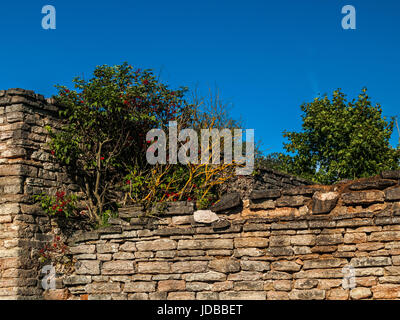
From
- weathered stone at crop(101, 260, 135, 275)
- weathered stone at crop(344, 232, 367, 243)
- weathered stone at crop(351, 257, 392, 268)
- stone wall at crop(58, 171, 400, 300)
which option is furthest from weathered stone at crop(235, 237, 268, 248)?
weathered stone at crop(101, 260, 135, 275)

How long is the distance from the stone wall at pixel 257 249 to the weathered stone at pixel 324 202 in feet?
0.04

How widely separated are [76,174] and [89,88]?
1.52m

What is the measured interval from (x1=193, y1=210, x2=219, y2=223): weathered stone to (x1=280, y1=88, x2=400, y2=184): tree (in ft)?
30.6

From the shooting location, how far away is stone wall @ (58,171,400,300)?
708 centimetres

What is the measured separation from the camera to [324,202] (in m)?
7.41

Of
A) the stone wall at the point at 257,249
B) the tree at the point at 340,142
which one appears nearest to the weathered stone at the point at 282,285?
the stone wall at the point at 257,249

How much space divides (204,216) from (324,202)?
174 cm

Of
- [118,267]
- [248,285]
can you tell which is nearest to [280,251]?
[248,285]

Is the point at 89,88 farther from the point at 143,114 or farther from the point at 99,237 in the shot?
the point at 99,237

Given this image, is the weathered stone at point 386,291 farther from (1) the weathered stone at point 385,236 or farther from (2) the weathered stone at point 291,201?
(2) the weathered stone at point 291,201

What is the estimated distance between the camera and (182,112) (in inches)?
409

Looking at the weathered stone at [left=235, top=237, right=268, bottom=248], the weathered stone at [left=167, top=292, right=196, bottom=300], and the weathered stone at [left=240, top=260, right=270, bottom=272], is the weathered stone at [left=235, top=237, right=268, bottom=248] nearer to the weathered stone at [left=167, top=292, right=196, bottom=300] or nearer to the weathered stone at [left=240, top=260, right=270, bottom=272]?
the weathered stone at [left=240, top=260, right=270, bottom=272]

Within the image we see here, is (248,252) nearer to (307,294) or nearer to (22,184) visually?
(307,294)

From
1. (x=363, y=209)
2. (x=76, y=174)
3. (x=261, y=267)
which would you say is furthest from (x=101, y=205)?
(x=363, y=209)
